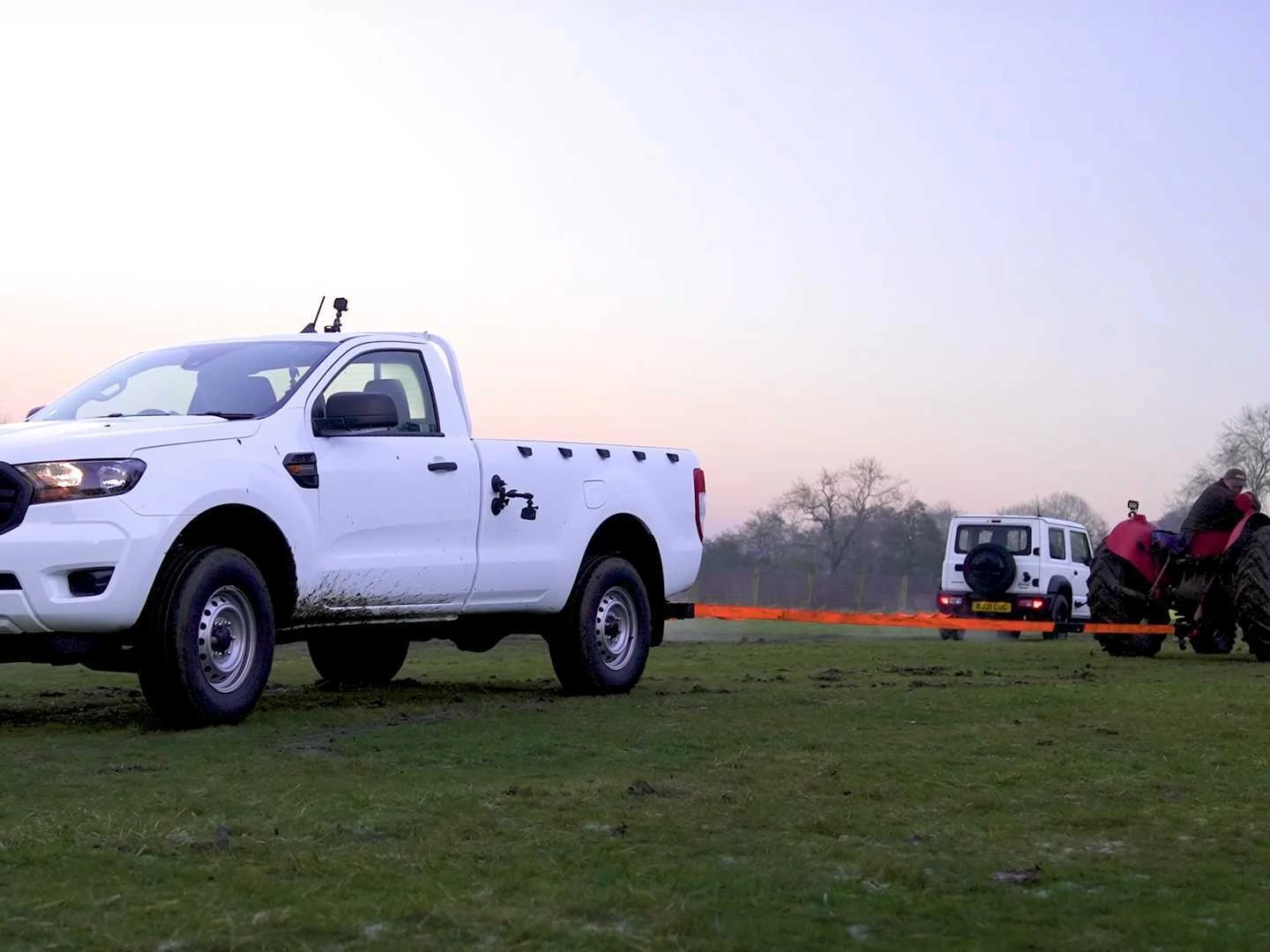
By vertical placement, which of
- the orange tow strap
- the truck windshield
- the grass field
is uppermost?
the truck windshield

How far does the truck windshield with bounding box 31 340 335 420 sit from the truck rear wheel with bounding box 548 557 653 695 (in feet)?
7.64

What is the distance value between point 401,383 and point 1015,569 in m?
18.2

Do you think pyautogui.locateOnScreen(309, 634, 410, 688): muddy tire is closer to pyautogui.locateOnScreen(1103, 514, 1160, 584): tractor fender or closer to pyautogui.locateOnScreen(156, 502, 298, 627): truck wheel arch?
pyautogui.locateOnScreen(156, 502, 298, 627): truck wheel arch

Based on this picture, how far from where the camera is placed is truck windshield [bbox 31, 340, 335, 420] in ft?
30.3

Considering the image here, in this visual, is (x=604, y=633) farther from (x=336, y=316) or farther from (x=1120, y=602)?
(x=1120, y=602)

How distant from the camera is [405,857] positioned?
5.01m

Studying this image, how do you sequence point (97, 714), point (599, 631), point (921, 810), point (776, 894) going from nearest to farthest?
1. point (776, 894)
2. point (921, 810)
3. point (97, 714)
4. point (599, 631)

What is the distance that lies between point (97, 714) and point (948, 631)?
2040 centimetres

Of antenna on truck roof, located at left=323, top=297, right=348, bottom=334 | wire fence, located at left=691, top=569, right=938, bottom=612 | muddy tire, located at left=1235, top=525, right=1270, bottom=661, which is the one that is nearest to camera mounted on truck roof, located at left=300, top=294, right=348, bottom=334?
antenna on truck roof, located at left=323, top=297, right=348, bottom=334

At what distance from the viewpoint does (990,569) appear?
26.8 meters

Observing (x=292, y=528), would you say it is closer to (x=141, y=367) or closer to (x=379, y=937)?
(x=141, y=367)

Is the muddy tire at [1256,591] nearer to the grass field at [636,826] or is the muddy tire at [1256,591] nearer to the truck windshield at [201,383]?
the grass field at [636,826]

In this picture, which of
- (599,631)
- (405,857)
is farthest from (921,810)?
(599,631)

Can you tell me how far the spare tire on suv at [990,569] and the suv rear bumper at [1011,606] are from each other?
404 millimetres
